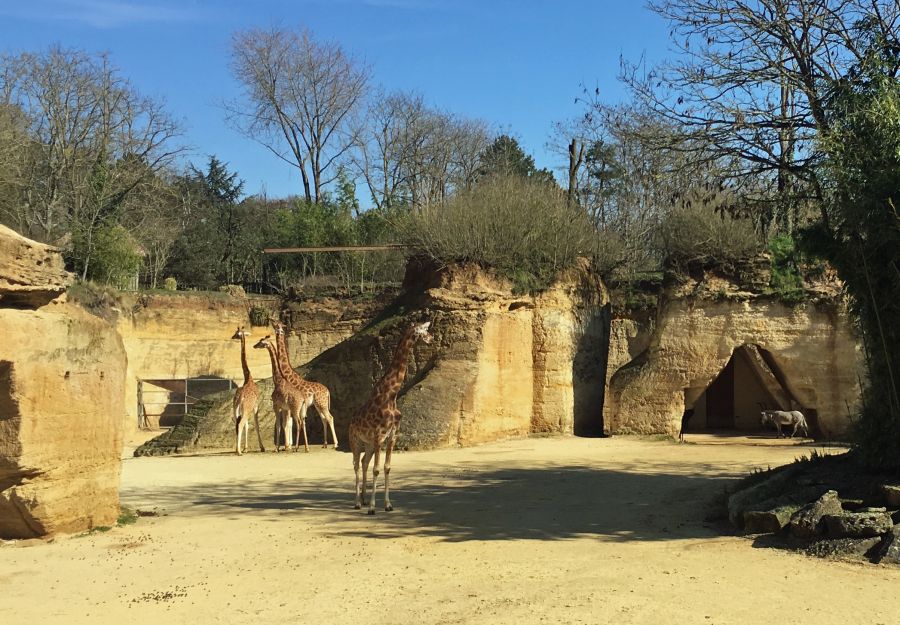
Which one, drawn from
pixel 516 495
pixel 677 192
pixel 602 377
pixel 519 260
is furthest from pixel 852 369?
pixel 516 495

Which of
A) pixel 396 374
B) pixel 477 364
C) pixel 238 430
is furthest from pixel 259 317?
pixel 396 374

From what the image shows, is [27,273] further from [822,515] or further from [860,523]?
[860,523]

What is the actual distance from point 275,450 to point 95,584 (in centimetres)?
1159

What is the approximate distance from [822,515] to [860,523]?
0.40m

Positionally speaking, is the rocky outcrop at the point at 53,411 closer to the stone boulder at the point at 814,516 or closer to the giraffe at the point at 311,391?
the stone boulder at the point at 814,516

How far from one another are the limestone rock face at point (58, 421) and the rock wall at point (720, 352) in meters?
12.0

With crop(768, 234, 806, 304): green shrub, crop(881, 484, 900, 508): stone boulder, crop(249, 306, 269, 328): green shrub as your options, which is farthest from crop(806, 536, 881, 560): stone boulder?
crop(249, 306, 269, 328): green shrub

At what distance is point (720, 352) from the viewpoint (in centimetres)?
1873

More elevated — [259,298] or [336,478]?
[259,298]

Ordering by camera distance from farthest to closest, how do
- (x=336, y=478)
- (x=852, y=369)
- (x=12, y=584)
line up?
1. (x=852, y=369)
2. (x=336, y=478)
3. (x=12, y=584)

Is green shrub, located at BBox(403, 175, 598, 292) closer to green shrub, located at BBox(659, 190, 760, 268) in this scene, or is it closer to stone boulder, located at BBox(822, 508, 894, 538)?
green shrub, located at BBox(659, 190, 760, 268)

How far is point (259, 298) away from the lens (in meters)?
33.8

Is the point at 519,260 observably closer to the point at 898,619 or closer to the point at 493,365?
the point at 493,365

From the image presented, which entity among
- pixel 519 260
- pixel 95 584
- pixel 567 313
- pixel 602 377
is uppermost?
pixel 519 260
